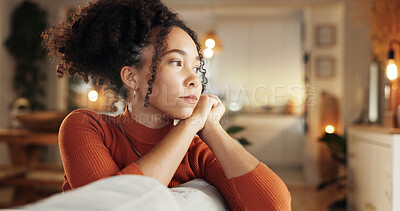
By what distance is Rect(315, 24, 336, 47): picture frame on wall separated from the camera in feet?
16.5

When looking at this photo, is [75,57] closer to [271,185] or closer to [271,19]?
[271,185]

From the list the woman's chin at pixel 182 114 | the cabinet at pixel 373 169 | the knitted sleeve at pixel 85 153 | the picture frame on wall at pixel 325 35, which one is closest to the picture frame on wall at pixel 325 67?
the picture frame on wall at pixel 325 35

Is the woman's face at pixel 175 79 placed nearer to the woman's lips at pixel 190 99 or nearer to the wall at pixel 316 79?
the woman's lips at pixel 190 99

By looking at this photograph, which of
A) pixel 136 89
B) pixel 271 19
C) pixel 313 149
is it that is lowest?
pixel 313 149

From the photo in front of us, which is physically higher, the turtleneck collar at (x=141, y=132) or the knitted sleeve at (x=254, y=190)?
the turtleneck collar at (x=141, y=132)

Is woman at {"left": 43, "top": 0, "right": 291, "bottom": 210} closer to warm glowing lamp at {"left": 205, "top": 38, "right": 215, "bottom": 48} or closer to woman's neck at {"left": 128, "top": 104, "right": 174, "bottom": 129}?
woman's neck at {"left": 128, "top": 104, "right": 174, "bottom": 129}

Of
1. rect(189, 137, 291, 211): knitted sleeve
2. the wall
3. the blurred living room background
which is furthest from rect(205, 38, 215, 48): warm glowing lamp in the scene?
rect(189, 137, 291, 211): knitted sleeve

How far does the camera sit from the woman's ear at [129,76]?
0.92 m

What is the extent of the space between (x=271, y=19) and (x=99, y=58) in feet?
19.2

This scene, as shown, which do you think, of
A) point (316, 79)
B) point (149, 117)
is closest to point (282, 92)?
point (316, 79)

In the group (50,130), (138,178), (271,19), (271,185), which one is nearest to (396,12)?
(271,185)

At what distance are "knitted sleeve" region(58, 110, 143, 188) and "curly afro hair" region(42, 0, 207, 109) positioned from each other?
0.47 ft

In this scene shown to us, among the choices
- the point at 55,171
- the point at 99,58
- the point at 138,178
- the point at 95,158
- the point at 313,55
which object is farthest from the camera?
the point at 313,55

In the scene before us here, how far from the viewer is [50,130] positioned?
335 cm
